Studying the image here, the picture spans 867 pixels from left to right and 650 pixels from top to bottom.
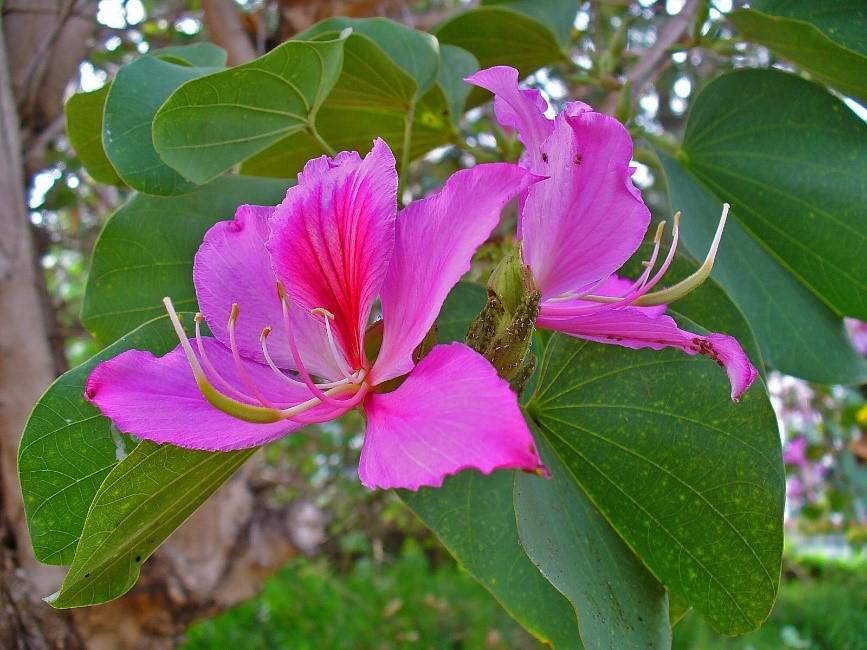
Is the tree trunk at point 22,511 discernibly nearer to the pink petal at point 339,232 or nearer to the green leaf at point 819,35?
the pink petal at point 339,232

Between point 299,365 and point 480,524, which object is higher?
point 299,365

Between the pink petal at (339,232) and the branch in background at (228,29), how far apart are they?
1.35 meters

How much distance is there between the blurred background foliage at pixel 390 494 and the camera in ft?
6.83

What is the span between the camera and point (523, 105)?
0.58 m

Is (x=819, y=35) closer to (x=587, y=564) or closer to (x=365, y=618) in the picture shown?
(x=587, y=564)

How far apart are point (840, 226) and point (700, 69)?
6.20 feet

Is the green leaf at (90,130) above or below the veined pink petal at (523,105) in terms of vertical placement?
below

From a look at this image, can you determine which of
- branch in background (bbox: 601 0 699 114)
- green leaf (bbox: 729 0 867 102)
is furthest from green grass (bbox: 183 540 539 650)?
green leaf (bbox: 729 0 867 102)

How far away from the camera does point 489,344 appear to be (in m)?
0.57

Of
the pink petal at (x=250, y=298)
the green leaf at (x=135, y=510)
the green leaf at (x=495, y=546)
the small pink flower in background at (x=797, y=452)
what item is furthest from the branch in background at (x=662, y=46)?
the small pink flower in background at (x=797, y=452)

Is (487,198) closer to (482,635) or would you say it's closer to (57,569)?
(57,569)

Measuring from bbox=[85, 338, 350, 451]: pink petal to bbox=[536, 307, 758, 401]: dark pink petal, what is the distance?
0.20m

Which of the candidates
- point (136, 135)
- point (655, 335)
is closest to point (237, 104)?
point (136, 135)

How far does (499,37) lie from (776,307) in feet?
1.72
